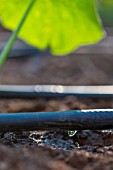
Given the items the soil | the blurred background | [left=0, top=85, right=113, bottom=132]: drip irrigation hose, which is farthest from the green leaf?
the blurred background

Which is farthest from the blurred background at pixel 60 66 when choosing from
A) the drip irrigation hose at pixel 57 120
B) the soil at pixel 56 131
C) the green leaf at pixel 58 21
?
the drip irrigation hose at pixel 57 120

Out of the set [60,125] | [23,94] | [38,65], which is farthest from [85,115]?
[38,65]

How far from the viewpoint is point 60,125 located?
1.01 meters

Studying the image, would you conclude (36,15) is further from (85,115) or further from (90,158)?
(90,158)

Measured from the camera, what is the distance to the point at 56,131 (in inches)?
44.1

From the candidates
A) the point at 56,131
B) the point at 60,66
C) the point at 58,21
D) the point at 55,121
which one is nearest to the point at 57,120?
the point at 55,121

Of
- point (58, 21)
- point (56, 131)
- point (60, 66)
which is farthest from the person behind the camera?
point (60, 66)

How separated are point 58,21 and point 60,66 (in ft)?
6.73

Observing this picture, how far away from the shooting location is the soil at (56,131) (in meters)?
0.69

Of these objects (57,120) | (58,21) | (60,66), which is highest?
(57,120)

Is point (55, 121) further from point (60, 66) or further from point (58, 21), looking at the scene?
point (60, 66)

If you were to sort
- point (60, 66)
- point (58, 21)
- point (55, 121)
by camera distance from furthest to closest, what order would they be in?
point (60, 66) → point (58, 21) → point (55, 121)

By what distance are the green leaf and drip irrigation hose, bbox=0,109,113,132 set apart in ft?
1.69

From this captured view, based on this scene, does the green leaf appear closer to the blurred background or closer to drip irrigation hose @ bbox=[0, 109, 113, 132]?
drip irrigation hose @ bbox=[0, 109, 113, 132]
